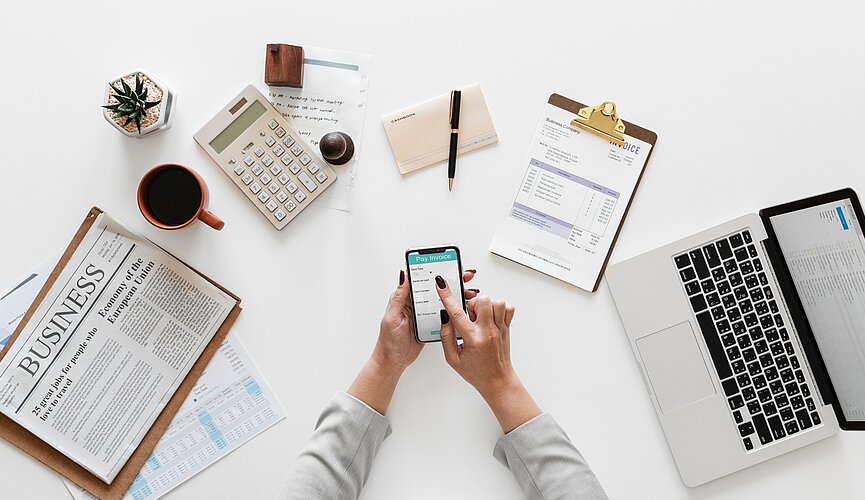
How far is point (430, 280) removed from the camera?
97cm

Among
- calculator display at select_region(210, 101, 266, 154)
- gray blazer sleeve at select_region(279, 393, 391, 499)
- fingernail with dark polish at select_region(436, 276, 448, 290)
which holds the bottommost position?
gray blazer sleeve at select_region(279, 393, 391, 499)

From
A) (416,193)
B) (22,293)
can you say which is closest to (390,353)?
(416,193)

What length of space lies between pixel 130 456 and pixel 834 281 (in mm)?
1157

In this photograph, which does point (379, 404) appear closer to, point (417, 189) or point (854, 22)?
point (417, 189)

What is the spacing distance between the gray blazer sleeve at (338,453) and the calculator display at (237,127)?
45 centimetres

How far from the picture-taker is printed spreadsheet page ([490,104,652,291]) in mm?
1043

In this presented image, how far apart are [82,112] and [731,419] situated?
1.19 m

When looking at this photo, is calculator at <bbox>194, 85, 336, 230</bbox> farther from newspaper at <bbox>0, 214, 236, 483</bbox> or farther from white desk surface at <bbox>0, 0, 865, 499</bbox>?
newspaper at <bbox>0, 214, 236, 483</bbox>

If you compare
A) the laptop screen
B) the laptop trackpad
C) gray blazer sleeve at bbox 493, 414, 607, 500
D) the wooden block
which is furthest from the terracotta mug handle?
the laptop screen

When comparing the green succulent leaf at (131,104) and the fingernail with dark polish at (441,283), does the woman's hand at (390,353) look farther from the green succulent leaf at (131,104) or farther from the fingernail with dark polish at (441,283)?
the green succulent leaf at (131,104)

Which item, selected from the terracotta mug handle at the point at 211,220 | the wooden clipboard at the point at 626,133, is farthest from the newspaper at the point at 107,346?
the wooden clipboard at the point at 626,133

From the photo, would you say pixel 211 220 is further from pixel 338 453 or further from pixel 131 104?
pixel 338 453

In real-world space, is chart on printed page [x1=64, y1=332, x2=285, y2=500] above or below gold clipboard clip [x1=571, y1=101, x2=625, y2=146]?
below

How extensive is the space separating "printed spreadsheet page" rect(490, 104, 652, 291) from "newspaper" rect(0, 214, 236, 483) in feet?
1.64
